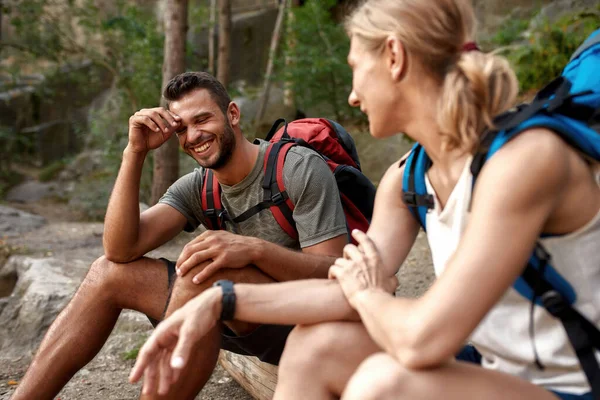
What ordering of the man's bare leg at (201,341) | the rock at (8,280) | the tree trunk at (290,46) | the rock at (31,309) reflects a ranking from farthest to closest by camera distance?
the tree trunk at (290,46) → the rock at (8,280) → the rock at (31,309) → the man's bare leg at (201,341)

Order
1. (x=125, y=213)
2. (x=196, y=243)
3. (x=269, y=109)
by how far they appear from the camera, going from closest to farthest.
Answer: (x=196, y=243)
(x=125, y=213)
(x=269, y=109)

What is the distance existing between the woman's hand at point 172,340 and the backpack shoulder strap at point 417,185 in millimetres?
654

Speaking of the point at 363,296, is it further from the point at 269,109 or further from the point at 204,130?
the point at 269,109

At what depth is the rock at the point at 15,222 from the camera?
350 inches

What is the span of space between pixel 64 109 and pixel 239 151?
15.6 m

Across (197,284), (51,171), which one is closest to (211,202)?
(197,284)

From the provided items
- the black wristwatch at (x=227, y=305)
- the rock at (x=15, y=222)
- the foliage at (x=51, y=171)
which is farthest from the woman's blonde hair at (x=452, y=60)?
the foliage at (x=51, y=171)

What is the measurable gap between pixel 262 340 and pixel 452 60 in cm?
147

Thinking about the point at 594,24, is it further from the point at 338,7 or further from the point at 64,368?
the point at 64,368

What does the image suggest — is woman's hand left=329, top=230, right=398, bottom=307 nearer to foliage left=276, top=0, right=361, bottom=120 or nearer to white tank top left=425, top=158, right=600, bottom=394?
white tank top left=425, top=158, right=600, bottom=394

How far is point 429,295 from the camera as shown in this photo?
64.9 inches

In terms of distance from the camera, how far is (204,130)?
3170 millimetres

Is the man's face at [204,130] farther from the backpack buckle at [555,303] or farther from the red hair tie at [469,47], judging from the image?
the backpack buckle at [555,303]

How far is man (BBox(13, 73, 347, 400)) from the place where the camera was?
106 inches
